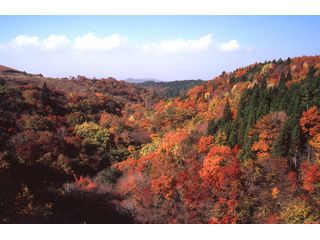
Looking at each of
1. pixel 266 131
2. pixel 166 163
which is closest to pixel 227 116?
pixel 266 131

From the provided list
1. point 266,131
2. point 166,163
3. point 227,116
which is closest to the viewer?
point 266,131

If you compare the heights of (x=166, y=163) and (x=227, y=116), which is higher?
(x=227, y=116)

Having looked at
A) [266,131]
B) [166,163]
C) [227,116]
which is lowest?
[166,163]

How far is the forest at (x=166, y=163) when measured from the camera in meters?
26.3

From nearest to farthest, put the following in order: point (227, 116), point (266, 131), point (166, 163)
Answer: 1. point (266, 131)
2. point (166, 163)
3. point (227, 116)

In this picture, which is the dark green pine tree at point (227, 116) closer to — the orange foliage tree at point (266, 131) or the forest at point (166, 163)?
the forest at point (166, 163)

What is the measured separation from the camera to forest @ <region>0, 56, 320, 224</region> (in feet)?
86.3

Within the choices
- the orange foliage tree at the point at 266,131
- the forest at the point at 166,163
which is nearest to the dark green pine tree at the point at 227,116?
the forest at the point at 166,163

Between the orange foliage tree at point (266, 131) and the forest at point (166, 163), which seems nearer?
the forest at point (166, 163)

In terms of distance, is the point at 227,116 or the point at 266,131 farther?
the point at 227,116

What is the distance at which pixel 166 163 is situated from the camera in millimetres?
42500

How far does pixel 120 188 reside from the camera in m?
39.7

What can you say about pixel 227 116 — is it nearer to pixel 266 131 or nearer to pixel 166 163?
pixel 266 131

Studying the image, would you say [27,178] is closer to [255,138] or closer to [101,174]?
[101,174]
